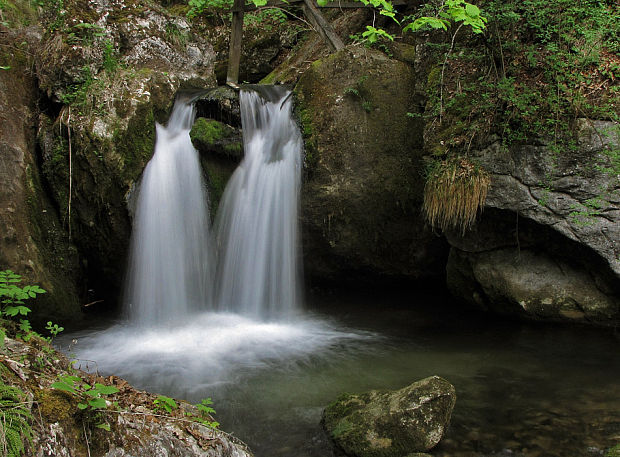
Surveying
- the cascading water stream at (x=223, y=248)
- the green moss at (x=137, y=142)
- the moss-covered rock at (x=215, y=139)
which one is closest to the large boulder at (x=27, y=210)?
the cascading water stream at (x=223, y=248)

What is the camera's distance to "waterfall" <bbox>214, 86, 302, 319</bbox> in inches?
241

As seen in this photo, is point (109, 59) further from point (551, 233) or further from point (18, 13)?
point (551, 233)

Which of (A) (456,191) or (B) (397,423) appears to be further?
(A) (456,191)

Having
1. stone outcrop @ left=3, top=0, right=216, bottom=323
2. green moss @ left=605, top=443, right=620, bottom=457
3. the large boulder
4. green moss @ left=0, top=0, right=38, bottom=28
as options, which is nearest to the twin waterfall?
stone outcrop @ left=3, top=0, right=216, bottom=323

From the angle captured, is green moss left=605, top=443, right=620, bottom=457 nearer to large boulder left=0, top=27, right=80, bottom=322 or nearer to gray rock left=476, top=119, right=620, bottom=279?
gray rock left=476, top=119, right=620, bottom=279

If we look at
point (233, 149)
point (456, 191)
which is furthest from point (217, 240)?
point (456, 191)

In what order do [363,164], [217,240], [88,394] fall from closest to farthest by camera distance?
[88,394], [363,164], [217,240]

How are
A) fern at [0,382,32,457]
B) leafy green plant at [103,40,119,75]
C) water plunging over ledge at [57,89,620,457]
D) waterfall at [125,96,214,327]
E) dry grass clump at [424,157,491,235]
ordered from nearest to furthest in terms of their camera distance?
fern at [0,382,32,457] → water plunging over ledge at [57,89,620,457] → dry grass clump at [424,157,491,235] → waterfall at [125,96,214,327] → leafy green plant at [103,40,119,75]

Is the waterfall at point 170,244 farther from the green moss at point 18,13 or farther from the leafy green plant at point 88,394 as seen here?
the leafy green plant at point 88,394

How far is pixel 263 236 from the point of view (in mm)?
6145

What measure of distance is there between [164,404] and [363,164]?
13.9 ft

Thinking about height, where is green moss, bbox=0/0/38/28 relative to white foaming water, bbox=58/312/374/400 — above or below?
above

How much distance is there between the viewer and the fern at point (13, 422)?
1560mm

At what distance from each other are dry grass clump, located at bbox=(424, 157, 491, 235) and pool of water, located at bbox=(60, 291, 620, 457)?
138cm
